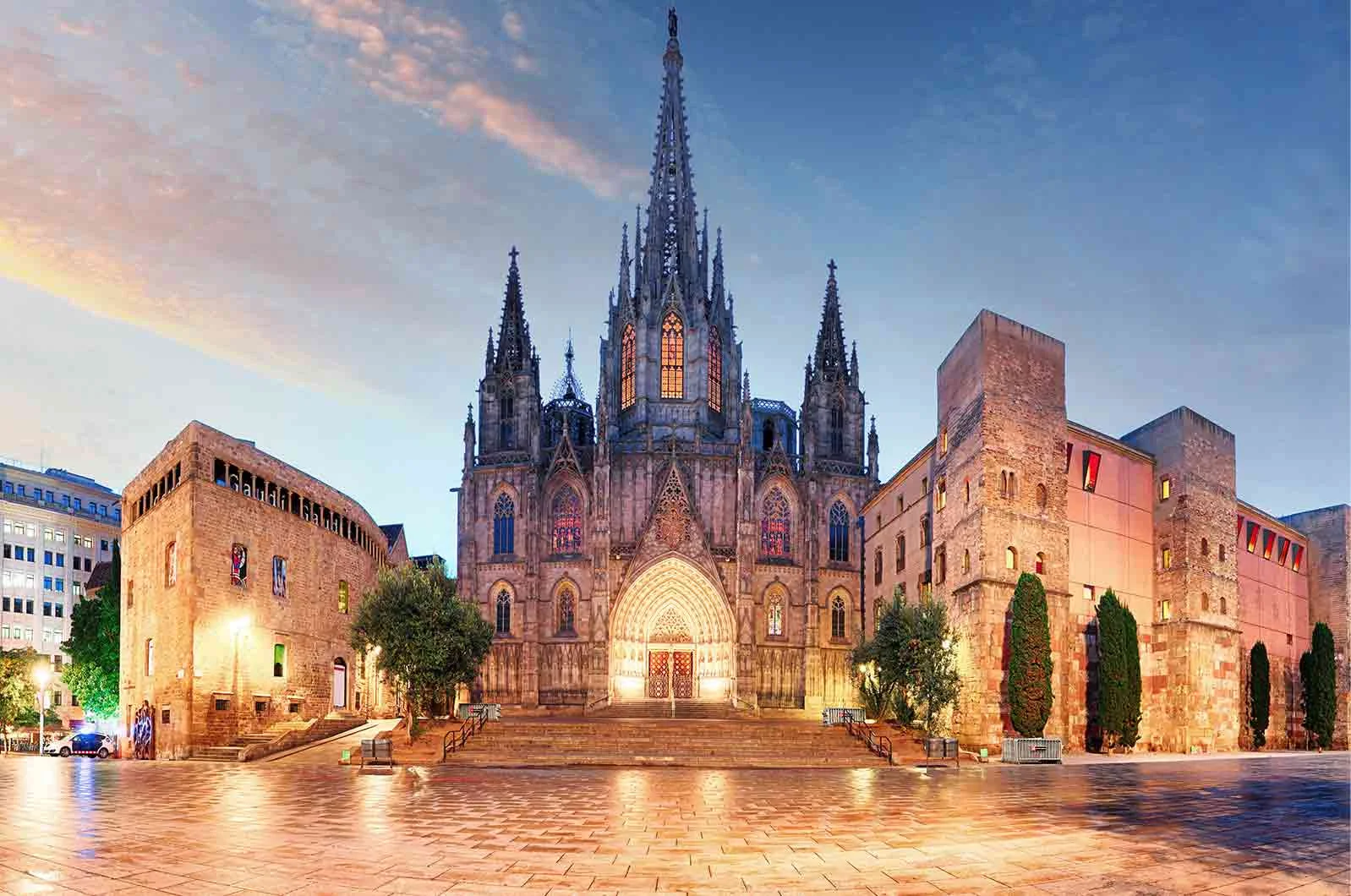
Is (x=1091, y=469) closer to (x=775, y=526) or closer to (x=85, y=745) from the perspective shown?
(x=775, y=526)

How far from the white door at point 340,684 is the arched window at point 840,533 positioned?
26134 mm

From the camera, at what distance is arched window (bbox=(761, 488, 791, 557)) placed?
55.4 m

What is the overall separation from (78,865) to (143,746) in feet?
82.4

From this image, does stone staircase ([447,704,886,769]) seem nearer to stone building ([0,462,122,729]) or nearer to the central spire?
the central spire

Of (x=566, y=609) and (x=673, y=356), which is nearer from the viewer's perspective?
(x=566, y=609)

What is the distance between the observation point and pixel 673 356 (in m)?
59.5

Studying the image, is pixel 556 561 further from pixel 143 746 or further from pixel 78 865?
pixel 78 865

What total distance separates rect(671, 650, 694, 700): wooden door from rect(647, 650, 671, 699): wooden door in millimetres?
389

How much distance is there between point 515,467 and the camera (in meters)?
55.5

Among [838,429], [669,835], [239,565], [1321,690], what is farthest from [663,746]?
[1321,690]

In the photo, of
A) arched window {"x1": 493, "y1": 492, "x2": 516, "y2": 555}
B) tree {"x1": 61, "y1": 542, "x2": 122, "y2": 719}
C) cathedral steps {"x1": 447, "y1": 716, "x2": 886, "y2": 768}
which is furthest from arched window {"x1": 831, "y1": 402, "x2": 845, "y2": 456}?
tree {"x1": 61, "y1": 542, "x2": 122, "y2": 719}

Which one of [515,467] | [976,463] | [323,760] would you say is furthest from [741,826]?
[515,467]

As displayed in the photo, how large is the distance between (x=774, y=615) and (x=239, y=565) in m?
28.8

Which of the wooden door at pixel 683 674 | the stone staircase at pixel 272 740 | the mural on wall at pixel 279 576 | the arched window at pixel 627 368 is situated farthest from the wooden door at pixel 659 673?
the mural on wall at pixel 279 576
